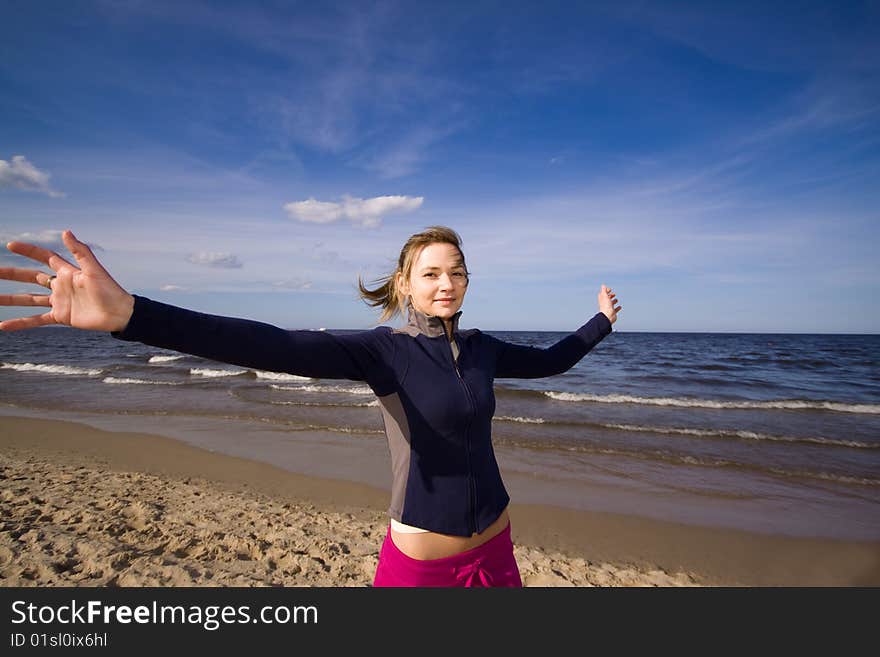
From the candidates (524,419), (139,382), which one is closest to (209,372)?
(139,382)

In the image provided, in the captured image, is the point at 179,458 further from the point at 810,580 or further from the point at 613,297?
the point at 810,580

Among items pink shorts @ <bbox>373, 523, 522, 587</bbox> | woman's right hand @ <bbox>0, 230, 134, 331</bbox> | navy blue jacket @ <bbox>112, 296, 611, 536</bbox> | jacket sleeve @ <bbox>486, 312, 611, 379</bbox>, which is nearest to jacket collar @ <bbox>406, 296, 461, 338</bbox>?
navy blue jacket @ <bbox>112, 296, 611, 536</bbox>

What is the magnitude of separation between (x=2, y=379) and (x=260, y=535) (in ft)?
76.7

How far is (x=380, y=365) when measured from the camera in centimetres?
209

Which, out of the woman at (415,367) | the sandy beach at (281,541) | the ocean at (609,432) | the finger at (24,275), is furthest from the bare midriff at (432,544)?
the ocean at (609,432)

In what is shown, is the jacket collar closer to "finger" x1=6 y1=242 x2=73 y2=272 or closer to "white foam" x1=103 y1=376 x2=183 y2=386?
"finger" x1=6 y1=242 x2=73 y2=272

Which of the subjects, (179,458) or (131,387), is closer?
(179,458)

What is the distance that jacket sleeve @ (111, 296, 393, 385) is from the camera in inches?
59.7

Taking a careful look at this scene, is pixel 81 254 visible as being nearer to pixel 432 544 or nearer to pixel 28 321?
pixel 28 321

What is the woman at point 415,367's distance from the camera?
5.01ft

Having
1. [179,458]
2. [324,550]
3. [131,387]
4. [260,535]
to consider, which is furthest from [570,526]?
[131,387]

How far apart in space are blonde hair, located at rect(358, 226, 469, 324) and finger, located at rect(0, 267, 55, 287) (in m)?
1.58

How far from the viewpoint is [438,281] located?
2.32 metres

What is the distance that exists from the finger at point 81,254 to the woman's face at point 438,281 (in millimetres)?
1386
